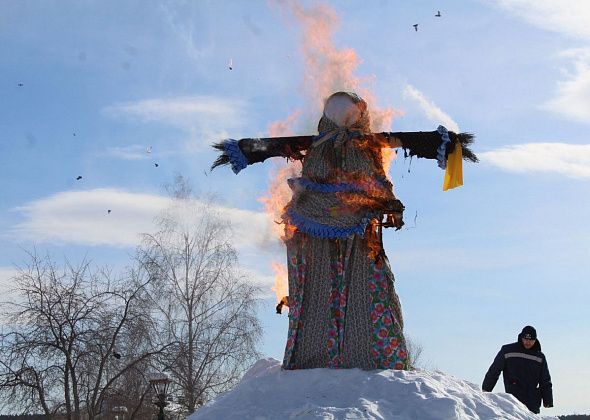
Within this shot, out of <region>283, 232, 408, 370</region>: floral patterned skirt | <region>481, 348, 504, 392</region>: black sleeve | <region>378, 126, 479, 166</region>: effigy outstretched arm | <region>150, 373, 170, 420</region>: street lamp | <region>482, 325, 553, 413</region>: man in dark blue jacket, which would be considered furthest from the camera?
<region>150, 373, 170, 420</region>: street lamp

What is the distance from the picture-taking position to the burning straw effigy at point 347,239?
36.7ft

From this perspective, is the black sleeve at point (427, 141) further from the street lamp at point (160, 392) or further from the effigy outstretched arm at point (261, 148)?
the street lamp at point (160, 392)

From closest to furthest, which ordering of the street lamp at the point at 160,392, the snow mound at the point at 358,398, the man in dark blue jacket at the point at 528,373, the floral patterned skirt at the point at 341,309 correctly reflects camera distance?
1. the snow mound at the point at 358,398
2. the floral patterned skirt at the point at 341,309
3. the man in dark blue jacket at the point at 528,373
4. the street lamp at the point at 160,392

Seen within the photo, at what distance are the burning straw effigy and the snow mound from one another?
49 cm

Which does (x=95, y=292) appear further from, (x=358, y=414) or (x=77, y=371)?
(x=358, y=414)

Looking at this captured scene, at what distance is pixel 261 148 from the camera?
482 inches

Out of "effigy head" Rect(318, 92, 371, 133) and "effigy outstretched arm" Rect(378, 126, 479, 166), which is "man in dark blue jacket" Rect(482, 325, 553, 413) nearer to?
"effigy outstretched arm" Rect(378, 126, 479, 166)

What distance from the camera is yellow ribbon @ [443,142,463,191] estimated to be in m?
11.8

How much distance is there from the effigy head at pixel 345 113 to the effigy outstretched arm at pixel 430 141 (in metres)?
0.32

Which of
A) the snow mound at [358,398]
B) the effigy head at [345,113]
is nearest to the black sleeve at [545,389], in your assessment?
the snow mound at [358,398]

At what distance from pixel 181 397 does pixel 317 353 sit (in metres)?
15.8

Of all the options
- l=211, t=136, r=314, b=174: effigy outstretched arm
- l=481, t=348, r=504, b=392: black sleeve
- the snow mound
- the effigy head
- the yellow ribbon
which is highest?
the effigy head

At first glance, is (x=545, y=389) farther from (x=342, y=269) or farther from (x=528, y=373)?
(x=342, y=269)

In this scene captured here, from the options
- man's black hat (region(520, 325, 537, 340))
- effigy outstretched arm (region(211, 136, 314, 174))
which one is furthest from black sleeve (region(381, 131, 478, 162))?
man's black hat (region(520, 325, 537, 340))
